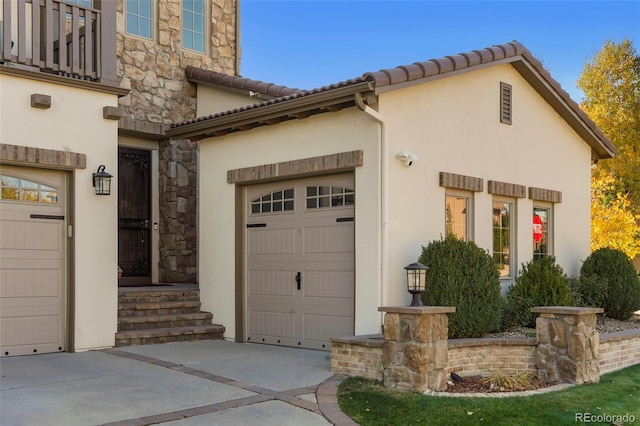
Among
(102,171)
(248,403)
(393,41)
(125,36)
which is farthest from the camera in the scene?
(393,41)

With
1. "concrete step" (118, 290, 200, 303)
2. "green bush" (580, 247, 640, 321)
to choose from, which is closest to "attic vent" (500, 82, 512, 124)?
"green bush" (580, 247, 640, 321)

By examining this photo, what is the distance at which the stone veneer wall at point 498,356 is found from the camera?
7.84 meters

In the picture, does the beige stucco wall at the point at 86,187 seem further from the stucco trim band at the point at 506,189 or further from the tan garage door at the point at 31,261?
the stucco trim band at the point at 506,189

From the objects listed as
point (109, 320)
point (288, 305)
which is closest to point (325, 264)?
point (288, 305)

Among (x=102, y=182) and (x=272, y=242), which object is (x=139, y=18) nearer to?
(x=102, y=182)

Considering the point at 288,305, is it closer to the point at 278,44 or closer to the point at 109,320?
the point at 109,320

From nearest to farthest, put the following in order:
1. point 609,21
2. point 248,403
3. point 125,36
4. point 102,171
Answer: point 248,403
point 102,171
point 125,36
point 609,21

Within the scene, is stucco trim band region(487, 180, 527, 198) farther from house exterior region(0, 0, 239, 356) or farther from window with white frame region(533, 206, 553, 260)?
house exterior region(0, 0, 239, 356)

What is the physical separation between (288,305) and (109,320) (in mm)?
2675

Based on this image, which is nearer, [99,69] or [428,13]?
[99,69]

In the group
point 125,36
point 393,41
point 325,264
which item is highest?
point 393,41

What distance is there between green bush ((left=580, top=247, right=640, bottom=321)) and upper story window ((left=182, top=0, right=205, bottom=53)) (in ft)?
29.4

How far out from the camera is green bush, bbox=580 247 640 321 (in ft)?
37.0

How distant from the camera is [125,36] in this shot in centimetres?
1264
